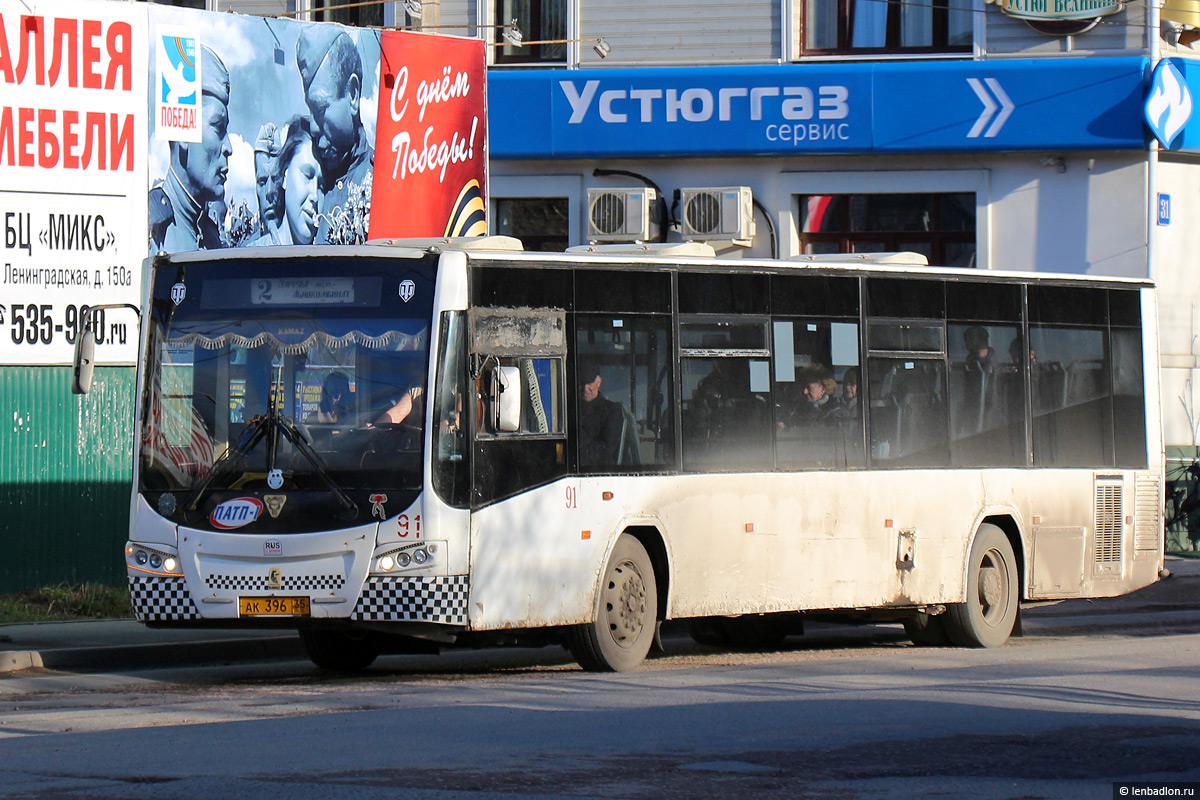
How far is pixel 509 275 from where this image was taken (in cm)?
1272

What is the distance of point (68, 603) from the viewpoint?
56.6ft

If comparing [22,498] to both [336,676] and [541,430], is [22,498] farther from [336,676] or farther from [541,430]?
[541,430]

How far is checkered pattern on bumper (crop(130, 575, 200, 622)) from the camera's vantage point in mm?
12289

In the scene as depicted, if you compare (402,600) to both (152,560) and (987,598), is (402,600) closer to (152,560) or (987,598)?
(152,560)

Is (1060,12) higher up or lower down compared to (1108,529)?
higher up

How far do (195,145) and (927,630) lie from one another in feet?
28.3

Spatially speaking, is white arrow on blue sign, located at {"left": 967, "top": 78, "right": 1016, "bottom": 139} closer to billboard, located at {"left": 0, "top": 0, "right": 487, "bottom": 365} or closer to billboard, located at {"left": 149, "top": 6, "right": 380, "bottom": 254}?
billboard, located at {"left": 0, "top": 0, "right": 487, "bottom": 365}

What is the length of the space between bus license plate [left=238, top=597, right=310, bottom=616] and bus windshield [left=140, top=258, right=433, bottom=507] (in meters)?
0.71

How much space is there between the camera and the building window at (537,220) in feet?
85.3

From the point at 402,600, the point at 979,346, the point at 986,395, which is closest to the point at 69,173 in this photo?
the point at 402,600

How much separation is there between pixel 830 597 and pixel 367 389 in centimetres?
437

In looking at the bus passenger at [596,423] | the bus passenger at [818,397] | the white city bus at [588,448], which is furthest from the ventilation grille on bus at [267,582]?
the bus passenger at [818,397]

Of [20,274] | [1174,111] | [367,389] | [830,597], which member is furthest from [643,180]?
[367,389]

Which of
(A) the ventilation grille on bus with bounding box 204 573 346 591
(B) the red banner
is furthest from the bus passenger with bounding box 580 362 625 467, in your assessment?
(B) the red banner
